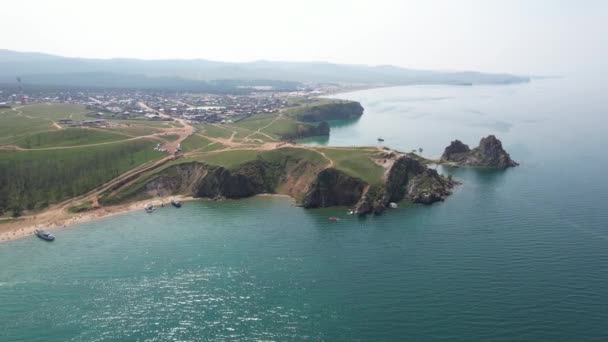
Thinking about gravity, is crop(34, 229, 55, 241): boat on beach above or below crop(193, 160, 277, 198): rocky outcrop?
below

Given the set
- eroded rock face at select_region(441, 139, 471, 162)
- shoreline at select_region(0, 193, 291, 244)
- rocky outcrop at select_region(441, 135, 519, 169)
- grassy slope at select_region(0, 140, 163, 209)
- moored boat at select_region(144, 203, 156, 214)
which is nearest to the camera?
shoreline at select_region(0, 193, 291, 244)

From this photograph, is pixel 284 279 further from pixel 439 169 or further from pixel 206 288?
pixel 439 169

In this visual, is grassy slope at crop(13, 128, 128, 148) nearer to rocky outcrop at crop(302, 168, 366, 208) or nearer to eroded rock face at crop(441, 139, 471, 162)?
rocky outcrop at crop(302, 168, 366, 208)

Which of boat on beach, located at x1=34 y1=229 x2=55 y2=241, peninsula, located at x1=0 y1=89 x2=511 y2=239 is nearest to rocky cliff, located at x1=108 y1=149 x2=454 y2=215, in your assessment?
peninsula, located at x1=0 y1=89 x2=511 y2=239

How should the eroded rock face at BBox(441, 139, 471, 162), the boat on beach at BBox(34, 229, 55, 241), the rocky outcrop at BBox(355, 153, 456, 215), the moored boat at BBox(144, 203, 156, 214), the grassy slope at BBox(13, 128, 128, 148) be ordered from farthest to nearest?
the eroded rock face at BBox(441, 139, 471, 162) → the grassy slope at BBox(13, 128, 128, 148) → the moored boat at BBox(144, 203, 156, 214) → the rocky outcrop at BBox(355, 153, 456, 215) → the boat on beach at BBox(34, 229, 55, 241)

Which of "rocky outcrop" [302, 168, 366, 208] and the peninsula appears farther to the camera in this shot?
"rocky outcrop" [302, 168, 366, 208]

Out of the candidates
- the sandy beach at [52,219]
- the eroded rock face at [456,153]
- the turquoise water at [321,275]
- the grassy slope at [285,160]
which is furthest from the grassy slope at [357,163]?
the sandy beach at [52,219]
